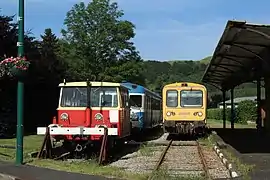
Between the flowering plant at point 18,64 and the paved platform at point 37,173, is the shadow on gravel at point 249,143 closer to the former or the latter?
the paved platform at point 37,173

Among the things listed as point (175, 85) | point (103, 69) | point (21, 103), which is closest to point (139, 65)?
point (103, 69)

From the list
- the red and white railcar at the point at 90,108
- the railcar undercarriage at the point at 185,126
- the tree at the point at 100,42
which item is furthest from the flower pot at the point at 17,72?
the tree at the point at 100,42

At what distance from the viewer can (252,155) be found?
17781 mm

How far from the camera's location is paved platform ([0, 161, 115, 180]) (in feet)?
38.2

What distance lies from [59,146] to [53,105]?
13.8 meters

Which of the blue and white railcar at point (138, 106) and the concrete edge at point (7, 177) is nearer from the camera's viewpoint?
the concrete edge at point (7, 177)

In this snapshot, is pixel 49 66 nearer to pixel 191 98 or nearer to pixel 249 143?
pixel 191 98

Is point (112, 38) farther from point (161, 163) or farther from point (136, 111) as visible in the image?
point (161, 163)

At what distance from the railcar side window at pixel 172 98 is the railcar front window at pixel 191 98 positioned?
0.30 m

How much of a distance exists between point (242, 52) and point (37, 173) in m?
12.6

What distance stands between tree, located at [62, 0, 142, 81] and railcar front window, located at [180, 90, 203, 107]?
4305cm

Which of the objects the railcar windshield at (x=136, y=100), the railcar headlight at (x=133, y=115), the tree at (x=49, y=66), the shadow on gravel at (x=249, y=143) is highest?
the tree at (x=49, y=66)

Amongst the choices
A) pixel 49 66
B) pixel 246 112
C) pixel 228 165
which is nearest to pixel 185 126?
pixel 49 66

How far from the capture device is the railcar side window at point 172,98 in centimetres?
2786
